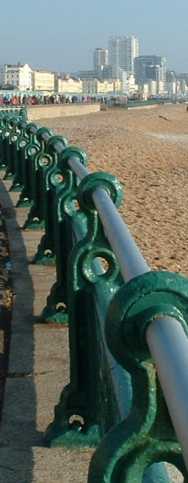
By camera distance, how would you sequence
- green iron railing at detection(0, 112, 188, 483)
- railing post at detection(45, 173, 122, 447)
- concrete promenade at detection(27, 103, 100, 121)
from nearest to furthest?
green iron railing at detection(0, 112, 188, 483) < railing post at detection(45, 173, 122, 447) < concrete promenade at detection(27, 103, 100, 121)

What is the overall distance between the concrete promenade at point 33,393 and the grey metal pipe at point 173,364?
5.84 feet

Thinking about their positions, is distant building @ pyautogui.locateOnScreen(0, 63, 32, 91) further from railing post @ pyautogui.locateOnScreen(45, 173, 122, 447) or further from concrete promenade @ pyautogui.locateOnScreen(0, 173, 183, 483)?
railing post @ pyautogui.locateOnScreen(45, 173, 122, 447)

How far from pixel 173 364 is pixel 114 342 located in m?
0.22

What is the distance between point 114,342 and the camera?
1.57m

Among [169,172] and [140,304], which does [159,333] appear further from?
[169,172]

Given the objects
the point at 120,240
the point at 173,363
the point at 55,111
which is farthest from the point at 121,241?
the point at 55,111

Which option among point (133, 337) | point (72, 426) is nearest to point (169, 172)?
point (72, 426)

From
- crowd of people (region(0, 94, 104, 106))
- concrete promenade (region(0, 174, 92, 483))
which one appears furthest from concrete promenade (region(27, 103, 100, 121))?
concrete promenade (region(0, 174, 92, 483))

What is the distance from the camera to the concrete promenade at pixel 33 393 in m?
3.22

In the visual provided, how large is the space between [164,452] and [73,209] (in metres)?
3.34

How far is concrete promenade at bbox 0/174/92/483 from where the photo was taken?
10.6 feet

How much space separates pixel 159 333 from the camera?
1475 mm

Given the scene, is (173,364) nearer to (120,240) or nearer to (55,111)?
(120,240)

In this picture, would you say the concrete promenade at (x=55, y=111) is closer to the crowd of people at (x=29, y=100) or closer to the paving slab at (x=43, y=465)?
the crowd of people at (x=29, y=100)
